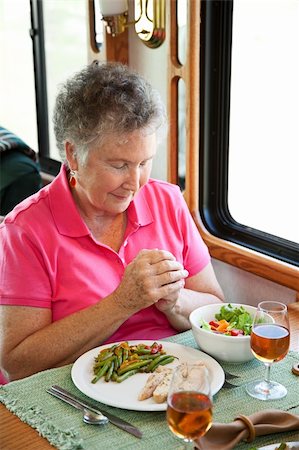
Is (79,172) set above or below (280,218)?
above

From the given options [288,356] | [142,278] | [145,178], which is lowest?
[288,356]

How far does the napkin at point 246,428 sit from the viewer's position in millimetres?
1456

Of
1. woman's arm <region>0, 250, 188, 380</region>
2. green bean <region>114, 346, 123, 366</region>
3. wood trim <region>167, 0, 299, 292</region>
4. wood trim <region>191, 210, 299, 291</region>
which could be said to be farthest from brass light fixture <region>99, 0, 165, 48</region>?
green bean <region>114, 346, 123, 366</region>

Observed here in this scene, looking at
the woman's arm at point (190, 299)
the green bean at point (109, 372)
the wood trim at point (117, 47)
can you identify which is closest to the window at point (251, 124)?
the woman's arm at point (190, 299)

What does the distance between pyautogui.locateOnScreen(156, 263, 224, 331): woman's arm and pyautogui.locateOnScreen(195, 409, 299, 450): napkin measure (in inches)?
20.8

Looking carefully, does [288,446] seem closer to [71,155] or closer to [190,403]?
[190,403]

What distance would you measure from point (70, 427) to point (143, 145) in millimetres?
768

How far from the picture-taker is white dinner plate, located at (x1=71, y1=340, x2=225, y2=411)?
5.28ft

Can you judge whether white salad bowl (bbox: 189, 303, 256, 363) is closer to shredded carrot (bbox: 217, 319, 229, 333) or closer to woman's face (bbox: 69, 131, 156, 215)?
shredded carrot (bbox: 217, 319, 229, 333)

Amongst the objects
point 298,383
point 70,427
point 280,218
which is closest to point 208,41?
point 280,218

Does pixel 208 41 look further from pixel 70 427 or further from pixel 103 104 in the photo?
pixel 70 427

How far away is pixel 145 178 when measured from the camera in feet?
6.82

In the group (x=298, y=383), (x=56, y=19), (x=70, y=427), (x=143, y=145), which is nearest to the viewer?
(x=70, y=427)

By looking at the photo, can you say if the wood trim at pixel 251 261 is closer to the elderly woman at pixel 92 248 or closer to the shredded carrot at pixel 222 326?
the elderly woman at pixel 92 248
